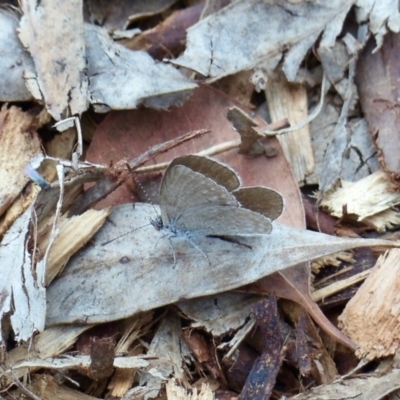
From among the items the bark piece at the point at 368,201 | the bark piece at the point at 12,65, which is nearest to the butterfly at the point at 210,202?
the bark piece at the point at 368,201

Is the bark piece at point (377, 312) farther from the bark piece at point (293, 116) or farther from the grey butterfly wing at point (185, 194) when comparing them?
the grey butterfly wing at point (185, 194)

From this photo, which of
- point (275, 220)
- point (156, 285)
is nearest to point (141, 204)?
point (156, 285)

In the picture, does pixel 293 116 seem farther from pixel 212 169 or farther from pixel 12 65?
pixel 12 65

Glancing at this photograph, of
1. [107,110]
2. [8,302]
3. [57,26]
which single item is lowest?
[8,302]

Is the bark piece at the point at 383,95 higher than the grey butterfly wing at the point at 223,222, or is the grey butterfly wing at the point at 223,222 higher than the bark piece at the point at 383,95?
the bark piece at the point at 383,95

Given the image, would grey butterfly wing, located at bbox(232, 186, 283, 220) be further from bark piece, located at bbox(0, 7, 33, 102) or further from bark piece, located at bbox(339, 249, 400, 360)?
bark piece, located at bbox(0, 7, 33, 102)

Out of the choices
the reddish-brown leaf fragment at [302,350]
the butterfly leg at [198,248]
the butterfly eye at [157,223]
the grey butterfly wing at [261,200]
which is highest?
the grey butterfly wing at [261,200]

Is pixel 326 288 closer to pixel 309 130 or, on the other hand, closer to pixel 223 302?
pixel 223 302
